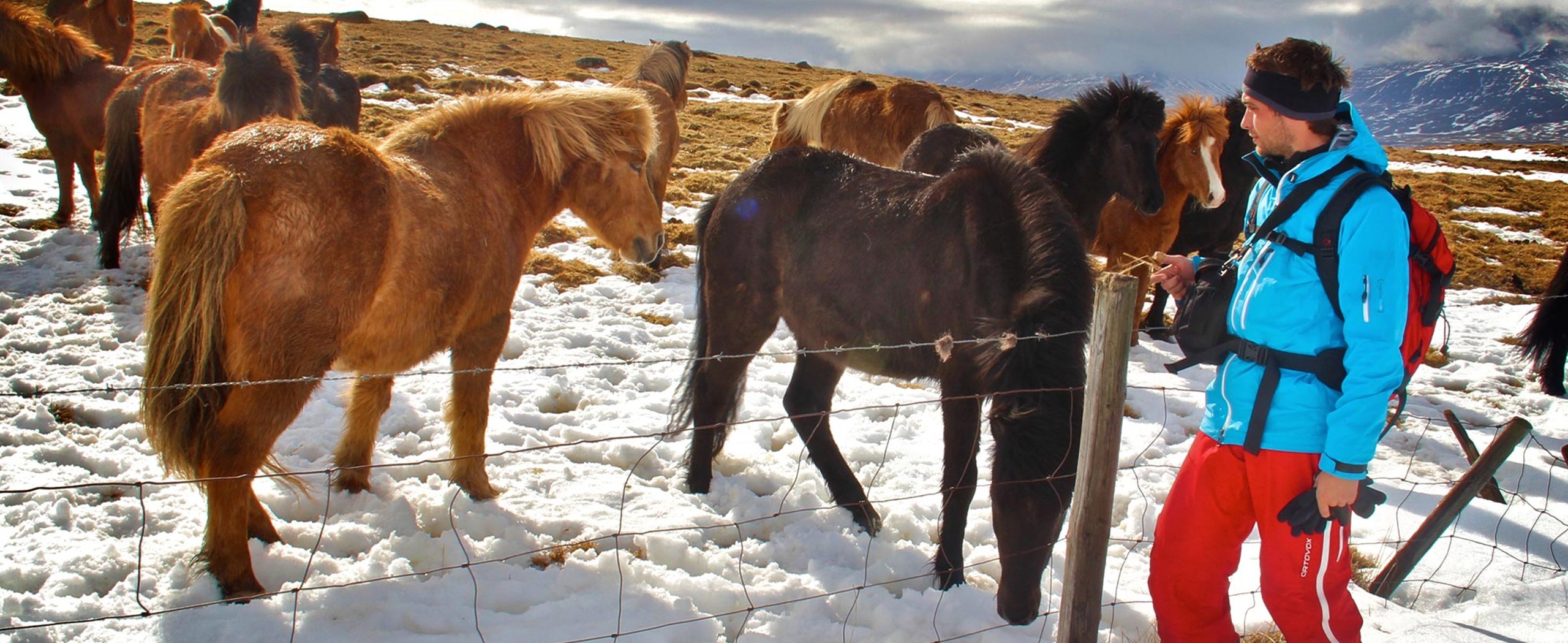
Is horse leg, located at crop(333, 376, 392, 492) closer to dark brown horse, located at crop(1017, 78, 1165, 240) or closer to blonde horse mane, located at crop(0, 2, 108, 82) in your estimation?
dark brown horse, located at crop(1017, 78, 1165, 240)

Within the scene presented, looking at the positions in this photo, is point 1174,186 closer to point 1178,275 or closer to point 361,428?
point 1178,275

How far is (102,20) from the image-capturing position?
35.6 feet

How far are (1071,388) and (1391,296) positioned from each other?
0.87 metres

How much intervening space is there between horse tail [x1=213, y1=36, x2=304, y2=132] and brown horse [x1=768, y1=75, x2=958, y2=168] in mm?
4274

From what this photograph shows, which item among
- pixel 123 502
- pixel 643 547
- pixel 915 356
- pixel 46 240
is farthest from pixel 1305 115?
pixel 46 240

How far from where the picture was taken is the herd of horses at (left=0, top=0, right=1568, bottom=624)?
245 centimetres

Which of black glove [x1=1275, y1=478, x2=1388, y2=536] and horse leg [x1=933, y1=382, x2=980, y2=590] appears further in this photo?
horse leg [x1=933, y1=382, x2=980, y2=590]

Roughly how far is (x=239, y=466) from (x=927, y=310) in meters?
2.46

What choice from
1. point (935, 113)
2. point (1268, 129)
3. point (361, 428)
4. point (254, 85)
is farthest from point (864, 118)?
point (1268, 129)

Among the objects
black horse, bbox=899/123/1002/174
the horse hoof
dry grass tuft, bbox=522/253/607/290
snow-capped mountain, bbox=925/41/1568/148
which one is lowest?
the horse hoof

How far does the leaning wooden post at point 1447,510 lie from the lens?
10.7 feet

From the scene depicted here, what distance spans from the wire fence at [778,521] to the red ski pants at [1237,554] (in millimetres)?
406

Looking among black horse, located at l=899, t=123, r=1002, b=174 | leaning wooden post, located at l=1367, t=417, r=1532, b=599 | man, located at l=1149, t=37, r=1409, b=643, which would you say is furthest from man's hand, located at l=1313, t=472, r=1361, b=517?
black horse, located at l=899, t=123, r=1002, b=174

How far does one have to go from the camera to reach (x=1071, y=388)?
8.18 ft
